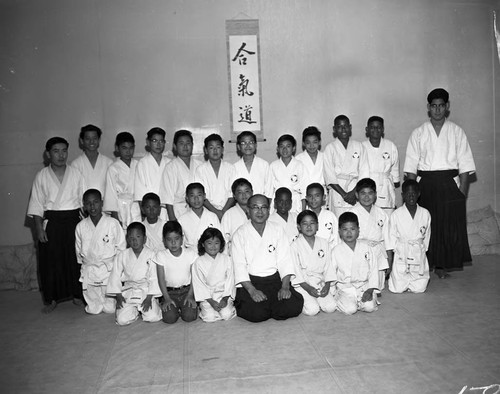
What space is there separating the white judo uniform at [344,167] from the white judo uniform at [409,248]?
72 cm

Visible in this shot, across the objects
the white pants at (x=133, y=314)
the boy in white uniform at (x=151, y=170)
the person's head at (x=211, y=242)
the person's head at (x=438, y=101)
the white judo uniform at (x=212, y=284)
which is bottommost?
the white pants at (x=133, y=314)

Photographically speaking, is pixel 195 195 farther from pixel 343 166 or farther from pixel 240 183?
pixel 343 166

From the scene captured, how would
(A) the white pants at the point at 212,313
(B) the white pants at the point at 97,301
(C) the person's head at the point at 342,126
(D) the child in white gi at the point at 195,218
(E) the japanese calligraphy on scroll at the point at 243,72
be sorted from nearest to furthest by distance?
(A) the white pants at the point at 212,313 → (B) the white pants at the point at 97,301 → (D) the child in white gi at the point at 195,218 → (C) the person's head at the point at 342,126 → (E) the japanese calligraphy on scroll at the point at 243,72

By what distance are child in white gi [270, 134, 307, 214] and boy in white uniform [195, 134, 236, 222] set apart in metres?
0.51

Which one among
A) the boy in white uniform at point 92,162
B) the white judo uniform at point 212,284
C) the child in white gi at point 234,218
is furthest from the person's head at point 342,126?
the boy in white uniform at point 92,162

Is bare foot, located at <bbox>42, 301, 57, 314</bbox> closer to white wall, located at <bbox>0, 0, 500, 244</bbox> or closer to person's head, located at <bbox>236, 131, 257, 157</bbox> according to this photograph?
white wall, located at <bbox>0, 0, 500, 244</bbox>

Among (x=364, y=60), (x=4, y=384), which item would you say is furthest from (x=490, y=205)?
(x=4, y=384)

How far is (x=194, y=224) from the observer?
5238 mm

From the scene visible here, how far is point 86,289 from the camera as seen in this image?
5.14m

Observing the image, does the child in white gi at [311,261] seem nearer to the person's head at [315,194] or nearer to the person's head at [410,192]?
the person's head at [315,194]

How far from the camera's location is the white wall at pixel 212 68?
20.6 feet

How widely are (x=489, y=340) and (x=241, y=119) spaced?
12.9 ft

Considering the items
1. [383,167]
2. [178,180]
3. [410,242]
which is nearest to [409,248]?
[410,242]

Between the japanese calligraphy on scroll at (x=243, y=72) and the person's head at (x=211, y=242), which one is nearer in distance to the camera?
the person's head at (x=211, y=242)
